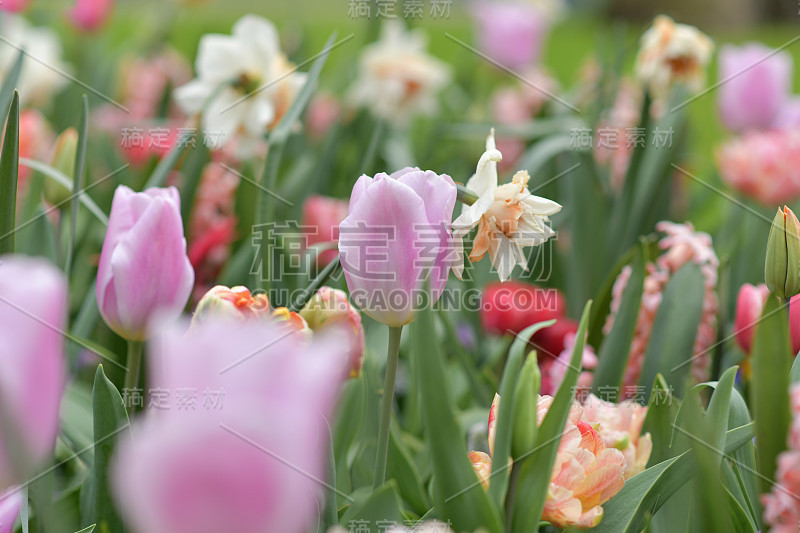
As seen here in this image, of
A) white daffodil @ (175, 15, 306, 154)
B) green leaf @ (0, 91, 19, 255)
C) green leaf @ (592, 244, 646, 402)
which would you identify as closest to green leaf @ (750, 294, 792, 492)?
green leaf @ (592, 244, 646, 402)

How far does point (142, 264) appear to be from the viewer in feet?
1.57

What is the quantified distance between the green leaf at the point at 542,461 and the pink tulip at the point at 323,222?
0.53 metres

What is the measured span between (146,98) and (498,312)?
1.20 metres

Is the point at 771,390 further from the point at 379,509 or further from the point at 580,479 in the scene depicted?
the point at 379,509

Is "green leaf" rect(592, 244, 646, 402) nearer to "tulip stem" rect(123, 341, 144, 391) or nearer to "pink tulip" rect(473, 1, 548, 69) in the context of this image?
"tulip stem" rect(123, 341, 144, 391)

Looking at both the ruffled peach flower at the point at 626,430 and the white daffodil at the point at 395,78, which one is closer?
the ruffled peach flower at the point at 626,430

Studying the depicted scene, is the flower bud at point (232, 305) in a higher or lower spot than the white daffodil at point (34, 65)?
lower

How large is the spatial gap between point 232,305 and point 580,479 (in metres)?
0.22

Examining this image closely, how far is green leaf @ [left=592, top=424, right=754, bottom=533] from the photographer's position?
1.50 ft

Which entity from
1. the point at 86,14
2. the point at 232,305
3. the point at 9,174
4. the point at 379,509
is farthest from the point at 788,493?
the point at 86,14

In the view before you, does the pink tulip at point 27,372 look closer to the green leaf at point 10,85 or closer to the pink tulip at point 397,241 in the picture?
the pink tulip at point 397,241

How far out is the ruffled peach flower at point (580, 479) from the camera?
0.43 m

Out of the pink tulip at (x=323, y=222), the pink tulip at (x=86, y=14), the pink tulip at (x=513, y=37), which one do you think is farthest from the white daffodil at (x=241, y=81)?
the pink tulip at (x=513, y=37)

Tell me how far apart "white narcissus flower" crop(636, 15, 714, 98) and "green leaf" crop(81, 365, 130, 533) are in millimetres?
885
